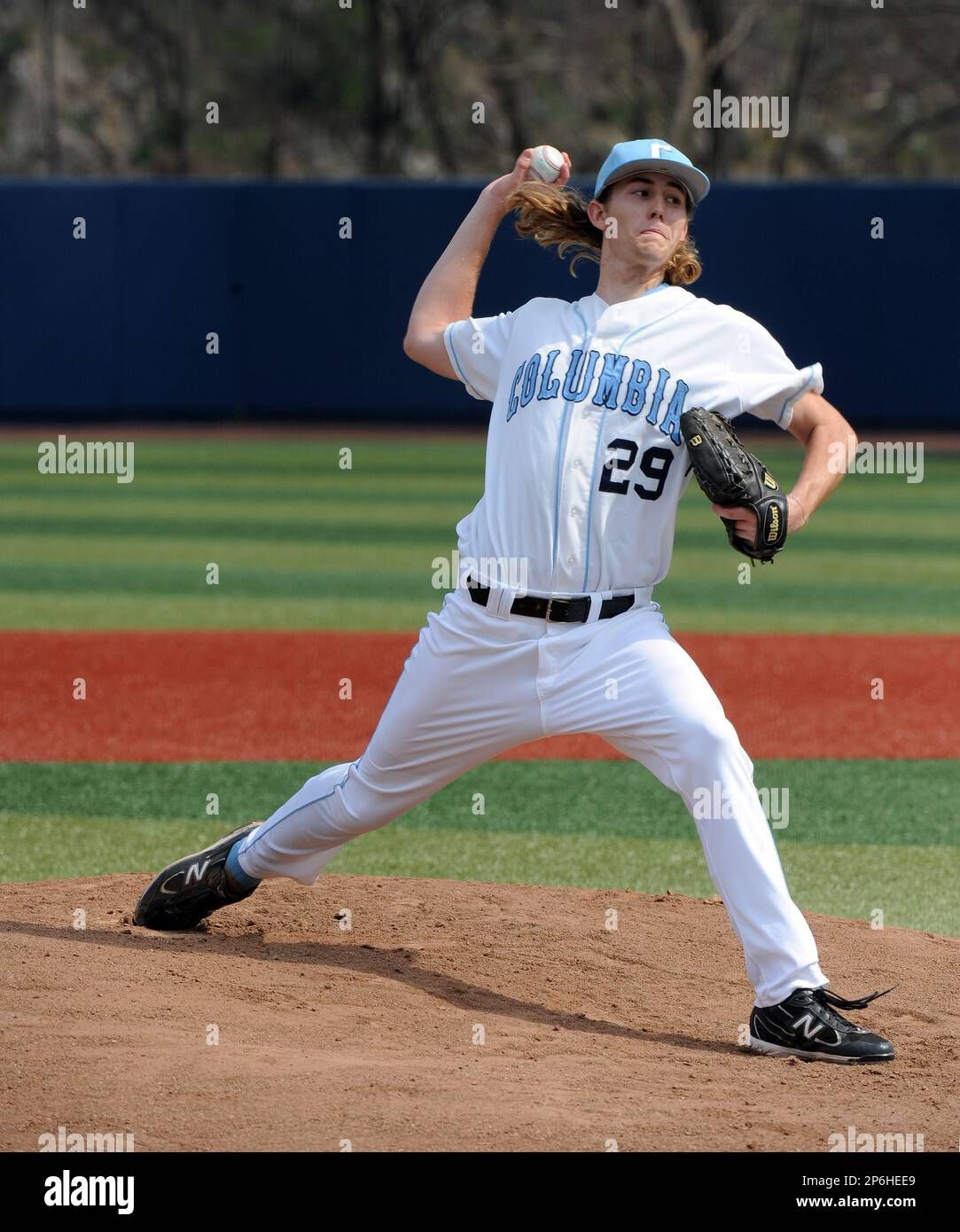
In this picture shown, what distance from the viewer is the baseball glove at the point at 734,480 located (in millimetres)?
3947

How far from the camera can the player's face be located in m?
4.23

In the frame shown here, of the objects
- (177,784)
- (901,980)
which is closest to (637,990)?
(901,980)

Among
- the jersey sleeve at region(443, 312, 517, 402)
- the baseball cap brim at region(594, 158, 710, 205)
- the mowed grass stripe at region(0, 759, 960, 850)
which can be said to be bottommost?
the mowed grass stripe at region(0, 759, 960, 850)

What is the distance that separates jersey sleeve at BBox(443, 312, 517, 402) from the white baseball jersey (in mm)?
126

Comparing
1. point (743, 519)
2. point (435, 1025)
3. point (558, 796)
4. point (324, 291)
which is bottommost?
point (435, 1025)

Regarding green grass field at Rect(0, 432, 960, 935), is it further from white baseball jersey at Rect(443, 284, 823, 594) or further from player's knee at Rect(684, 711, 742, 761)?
white baseball jersey at Rect(443, 284, 823, 594)

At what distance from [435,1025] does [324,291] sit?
1785cm

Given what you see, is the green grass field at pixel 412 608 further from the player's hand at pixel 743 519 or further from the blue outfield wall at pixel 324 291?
the player's hand at pixel 743 519

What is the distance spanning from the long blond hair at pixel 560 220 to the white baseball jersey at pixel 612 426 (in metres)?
0.16

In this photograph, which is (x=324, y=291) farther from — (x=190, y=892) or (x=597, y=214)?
(x=597, y=214)

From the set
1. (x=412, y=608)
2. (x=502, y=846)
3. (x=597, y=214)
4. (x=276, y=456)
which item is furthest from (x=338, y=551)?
(x=597, y=214)

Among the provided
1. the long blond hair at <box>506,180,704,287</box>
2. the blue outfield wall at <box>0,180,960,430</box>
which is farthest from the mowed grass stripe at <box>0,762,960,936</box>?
the blue outfield wall at <box>0,180,960,430</box>

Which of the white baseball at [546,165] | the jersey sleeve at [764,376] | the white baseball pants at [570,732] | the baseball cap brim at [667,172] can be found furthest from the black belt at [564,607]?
the white baseball at [546,165]

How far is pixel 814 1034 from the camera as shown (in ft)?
13.0
